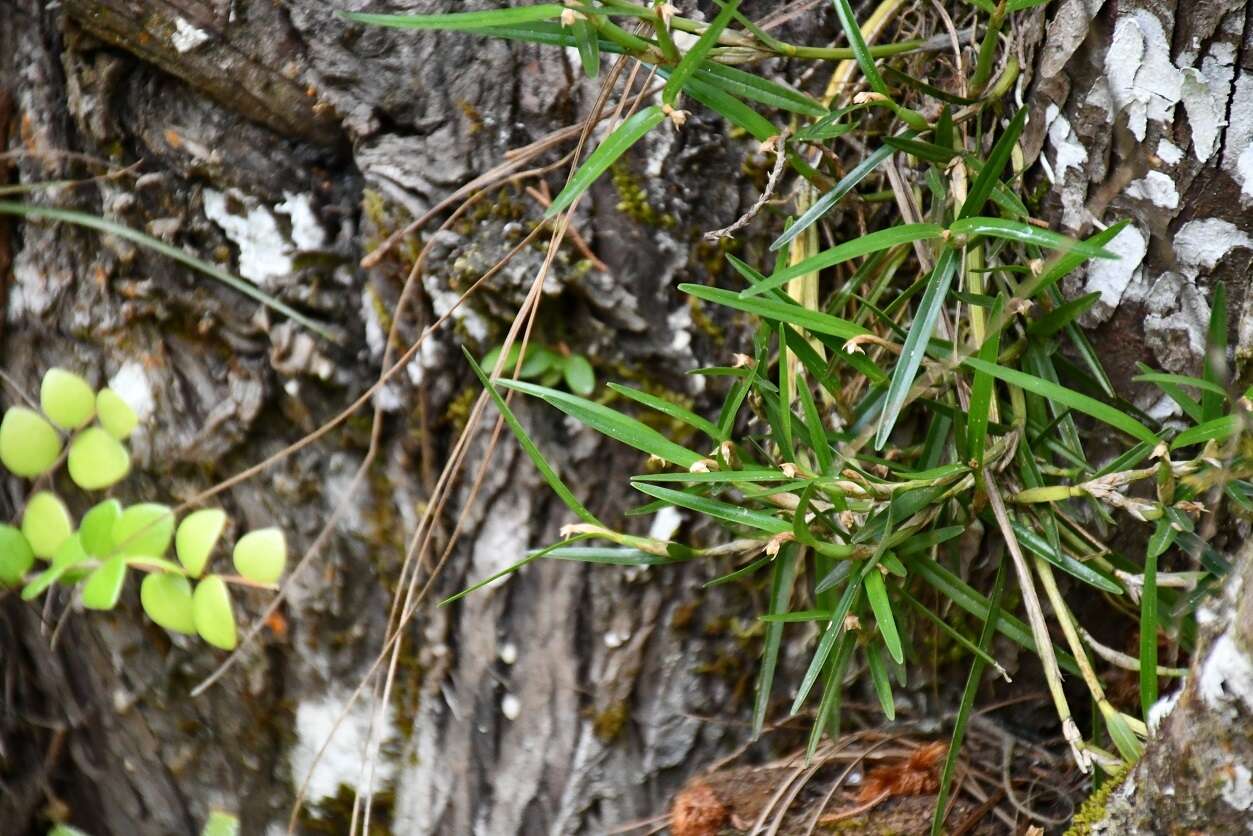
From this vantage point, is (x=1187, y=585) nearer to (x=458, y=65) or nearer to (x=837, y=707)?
(x=837, y=707)

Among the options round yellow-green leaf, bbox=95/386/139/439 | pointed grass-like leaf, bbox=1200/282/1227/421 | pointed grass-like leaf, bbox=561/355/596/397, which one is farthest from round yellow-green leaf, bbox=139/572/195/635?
pointed grass-like leaf, bbox=1200/282/1227/421

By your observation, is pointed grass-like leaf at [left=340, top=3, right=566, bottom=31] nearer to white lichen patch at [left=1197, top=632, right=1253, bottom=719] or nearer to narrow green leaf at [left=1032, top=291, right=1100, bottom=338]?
narrow green leaf at [left=1032, top=291, right=1100, bottom=338]

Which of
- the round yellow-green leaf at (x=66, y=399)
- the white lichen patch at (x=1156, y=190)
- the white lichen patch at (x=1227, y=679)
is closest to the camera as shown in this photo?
the white lichen patch at (x=1227, y=679)

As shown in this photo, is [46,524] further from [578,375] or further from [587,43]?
[587,43]

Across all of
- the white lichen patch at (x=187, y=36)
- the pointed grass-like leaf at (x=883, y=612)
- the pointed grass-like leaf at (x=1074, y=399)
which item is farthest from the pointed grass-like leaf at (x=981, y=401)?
the white lichen patch at (x=187, y=36)

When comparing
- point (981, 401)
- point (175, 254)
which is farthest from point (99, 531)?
point (981, 401)

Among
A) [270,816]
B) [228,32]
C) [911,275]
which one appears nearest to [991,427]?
[911,275]

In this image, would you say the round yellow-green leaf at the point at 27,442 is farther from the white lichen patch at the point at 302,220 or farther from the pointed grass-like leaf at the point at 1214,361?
the pointed grass-like leaf at the point at 1214,361
